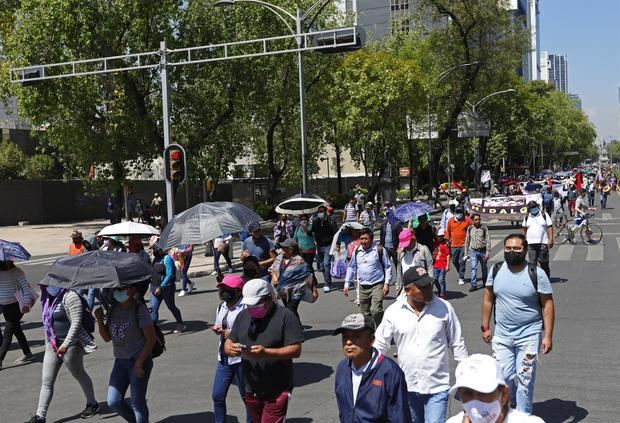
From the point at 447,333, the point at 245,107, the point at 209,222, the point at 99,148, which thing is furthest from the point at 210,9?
the point at 447,333

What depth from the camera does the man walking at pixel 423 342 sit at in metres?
5.38

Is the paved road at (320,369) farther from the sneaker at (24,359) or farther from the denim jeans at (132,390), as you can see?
the denim jeans at (132,390)

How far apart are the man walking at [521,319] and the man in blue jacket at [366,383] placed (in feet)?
7.84

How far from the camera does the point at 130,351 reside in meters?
6.61

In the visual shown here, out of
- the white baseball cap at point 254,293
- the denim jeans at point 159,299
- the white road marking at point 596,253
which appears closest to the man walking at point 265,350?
the white baseball cap at point 254,293

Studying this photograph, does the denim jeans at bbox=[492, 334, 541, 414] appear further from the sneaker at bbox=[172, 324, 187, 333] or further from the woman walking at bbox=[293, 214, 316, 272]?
the woman walking at bbox=[293, 214, 316, 272]

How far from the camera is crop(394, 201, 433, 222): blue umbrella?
43.1 ft

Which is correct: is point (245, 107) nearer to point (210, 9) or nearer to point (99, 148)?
point (210, 9)

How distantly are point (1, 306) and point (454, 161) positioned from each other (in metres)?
68.9

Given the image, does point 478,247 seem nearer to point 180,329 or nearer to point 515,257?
point 180,329

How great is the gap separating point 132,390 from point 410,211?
302 inches

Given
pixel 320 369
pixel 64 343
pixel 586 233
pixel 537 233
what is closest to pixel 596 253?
pixel 586 233

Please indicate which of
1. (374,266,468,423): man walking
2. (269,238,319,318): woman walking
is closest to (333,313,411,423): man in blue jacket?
(374,266,468,423): man walking

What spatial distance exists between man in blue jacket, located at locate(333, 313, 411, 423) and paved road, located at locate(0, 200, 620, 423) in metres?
2.89
